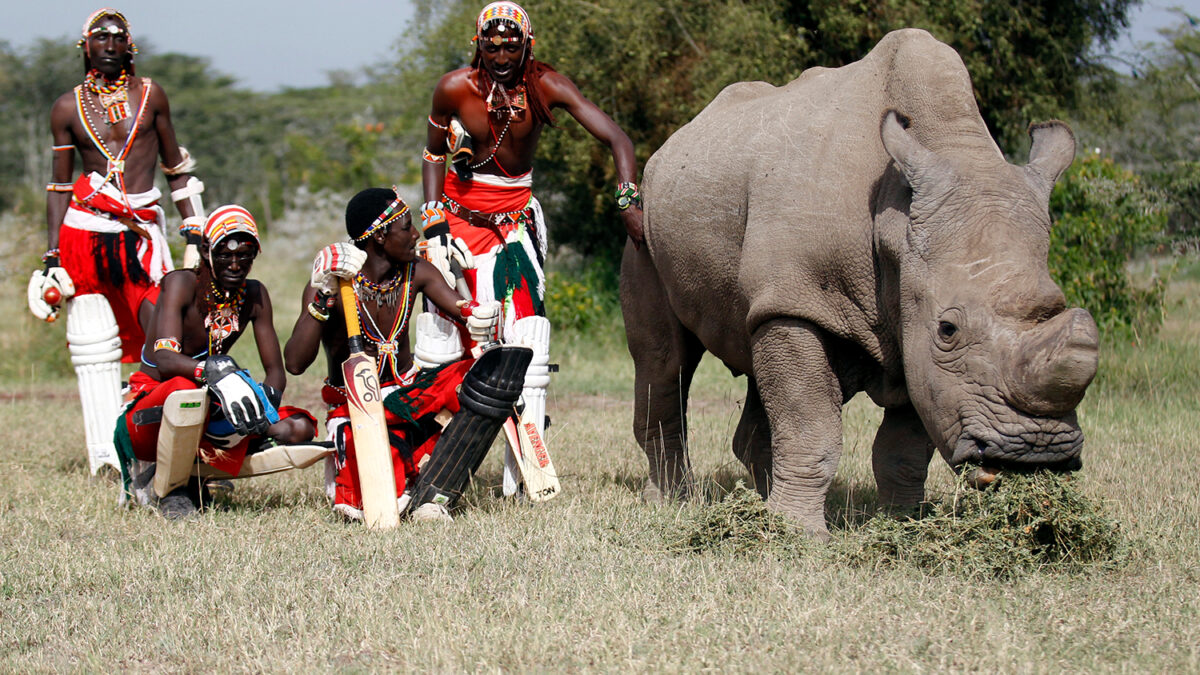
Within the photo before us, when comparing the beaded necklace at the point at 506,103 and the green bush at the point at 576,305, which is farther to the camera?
the green bush at the point at 576,305

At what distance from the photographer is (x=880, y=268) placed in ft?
16.6

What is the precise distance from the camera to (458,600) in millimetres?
4711

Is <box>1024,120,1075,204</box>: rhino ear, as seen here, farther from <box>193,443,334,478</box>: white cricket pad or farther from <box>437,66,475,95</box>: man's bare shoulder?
<box>193,443,334,478</box>: white cricket pad

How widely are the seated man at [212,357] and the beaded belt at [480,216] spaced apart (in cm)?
111

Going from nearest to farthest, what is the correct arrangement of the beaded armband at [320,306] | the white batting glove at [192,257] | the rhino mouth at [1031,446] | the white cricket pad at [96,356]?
the rhino mouth at [1031,446] < the beaded armband at [320,306] < the white batting glove at [192,257] < the white cricket pad at [96,356]

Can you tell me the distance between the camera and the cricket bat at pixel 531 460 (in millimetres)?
6645

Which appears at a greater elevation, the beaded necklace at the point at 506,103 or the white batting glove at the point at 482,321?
the beaded necklace at the point at 506,103

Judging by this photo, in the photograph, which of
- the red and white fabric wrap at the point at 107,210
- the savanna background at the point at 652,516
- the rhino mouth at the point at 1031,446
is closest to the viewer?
the savanna background at the point at 652,516

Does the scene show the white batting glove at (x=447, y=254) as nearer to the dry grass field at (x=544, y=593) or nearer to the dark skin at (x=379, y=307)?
the dark skin at (x=379, y=307)

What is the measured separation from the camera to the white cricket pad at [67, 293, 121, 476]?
24.7 ft

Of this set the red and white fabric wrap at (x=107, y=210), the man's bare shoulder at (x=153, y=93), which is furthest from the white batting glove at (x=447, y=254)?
the man's bare shoulder at (x=153, y=93)

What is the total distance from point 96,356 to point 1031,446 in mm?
5457

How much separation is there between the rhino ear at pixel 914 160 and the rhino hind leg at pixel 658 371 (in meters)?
1.99

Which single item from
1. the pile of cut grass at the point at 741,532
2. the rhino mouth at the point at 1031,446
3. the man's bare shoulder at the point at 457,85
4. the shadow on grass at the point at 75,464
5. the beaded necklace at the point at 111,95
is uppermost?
the man's bare shoulder at the point at 457,85
